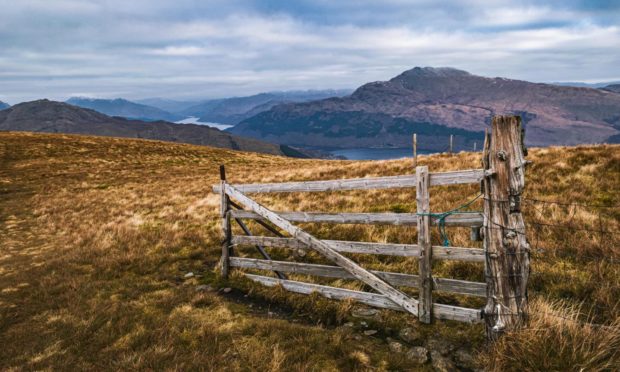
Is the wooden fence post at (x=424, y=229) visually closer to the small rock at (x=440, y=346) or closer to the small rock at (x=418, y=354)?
the small rock at (x=440, y=346)

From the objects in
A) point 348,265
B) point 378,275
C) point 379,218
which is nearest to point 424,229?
point 379,218

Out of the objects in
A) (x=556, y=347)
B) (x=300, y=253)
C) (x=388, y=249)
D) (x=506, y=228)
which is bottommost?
(x=300, y=253)

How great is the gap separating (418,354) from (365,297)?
5.51ft

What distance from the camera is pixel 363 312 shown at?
6906 millimetres

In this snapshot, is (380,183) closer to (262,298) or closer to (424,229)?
(424,229)

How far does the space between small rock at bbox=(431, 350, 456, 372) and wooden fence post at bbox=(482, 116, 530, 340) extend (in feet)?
2.62

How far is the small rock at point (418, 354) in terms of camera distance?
5319 millimetres

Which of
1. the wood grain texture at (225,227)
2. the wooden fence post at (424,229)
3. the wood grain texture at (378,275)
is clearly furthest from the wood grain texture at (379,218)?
the wood grain texture at (378,275)

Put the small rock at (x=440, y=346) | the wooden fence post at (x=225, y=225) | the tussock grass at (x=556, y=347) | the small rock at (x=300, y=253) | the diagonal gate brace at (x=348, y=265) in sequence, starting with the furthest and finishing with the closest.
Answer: the small rock at (x=300, y=253), the wooden fence post at (x=225, y=225), the diagonal gate brace at (x=348, y=265), the small rock at (x=440, y=346), the tussock grass at (x=556, y=347)

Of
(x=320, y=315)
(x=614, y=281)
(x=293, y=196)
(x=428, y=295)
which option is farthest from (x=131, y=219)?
(x=614, y=281)

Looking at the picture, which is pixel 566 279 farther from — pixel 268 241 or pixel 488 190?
pixel 268 241

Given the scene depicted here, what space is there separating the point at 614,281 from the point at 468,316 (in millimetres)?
2988

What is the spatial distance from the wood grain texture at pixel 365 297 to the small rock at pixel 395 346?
2.57 feet

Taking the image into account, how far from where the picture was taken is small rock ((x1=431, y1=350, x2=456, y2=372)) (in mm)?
5094
